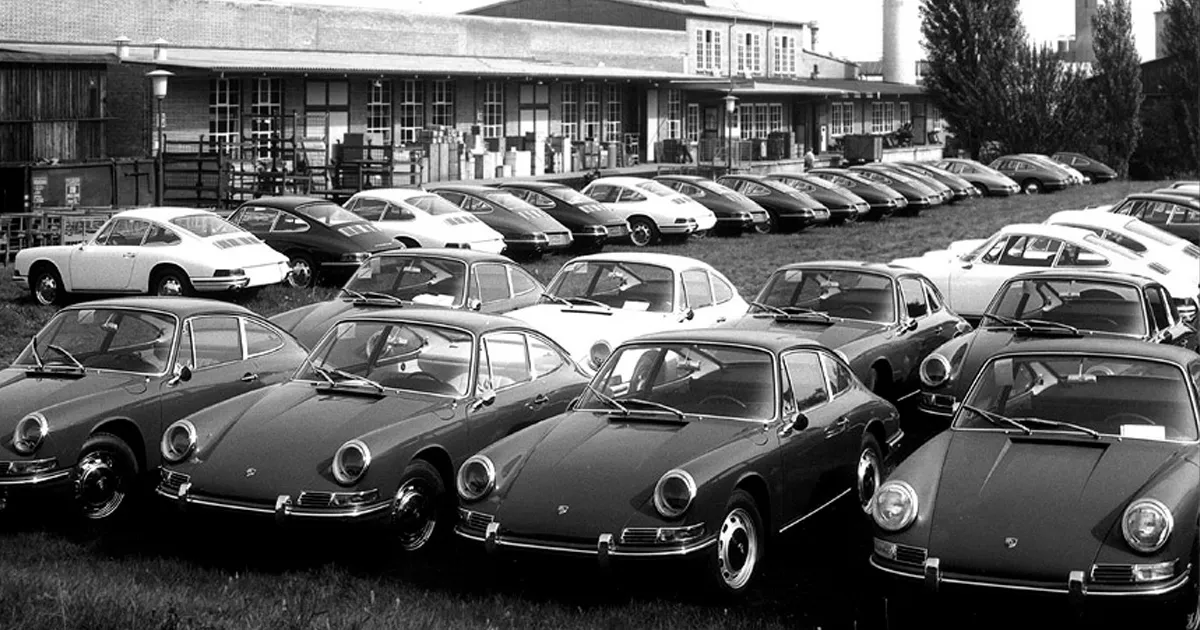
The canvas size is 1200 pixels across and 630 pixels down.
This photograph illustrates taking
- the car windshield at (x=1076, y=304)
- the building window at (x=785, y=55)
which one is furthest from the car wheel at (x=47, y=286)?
the building window at (x=785, y=55)

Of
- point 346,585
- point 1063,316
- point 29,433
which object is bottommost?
point 346,585

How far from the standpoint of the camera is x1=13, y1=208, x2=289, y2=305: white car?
19688 millimetres

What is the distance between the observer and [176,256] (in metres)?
19.7

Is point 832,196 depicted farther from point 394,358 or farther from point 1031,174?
point 394,358

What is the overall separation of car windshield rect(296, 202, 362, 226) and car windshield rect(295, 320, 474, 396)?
1198 centimetres

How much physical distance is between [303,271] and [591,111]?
104ft

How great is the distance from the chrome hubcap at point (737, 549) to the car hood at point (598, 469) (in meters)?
0.36

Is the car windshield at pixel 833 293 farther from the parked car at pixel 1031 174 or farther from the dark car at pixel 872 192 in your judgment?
the parked car at pixel 1031 174

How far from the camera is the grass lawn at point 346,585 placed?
764 centimetres

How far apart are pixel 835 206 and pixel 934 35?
29.7 m

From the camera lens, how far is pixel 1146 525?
24.5 feet

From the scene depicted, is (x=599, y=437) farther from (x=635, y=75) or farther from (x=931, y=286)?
(x=635, y=75)

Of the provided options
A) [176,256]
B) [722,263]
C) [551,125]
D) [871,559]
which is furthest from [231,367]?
[551,125]

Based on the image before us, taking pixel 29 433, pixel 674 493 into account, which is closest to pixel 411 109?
pixel 29 433
